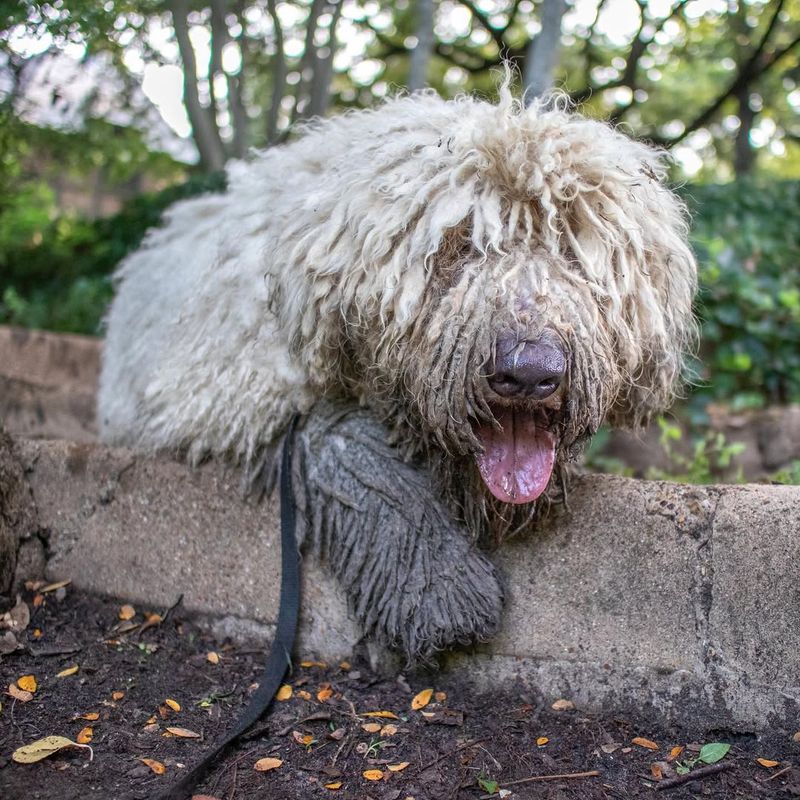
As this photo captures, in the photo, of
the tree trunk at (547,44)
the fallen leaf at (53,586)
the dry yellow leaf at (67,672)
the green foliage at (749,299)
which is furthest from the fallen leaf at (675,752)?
the green foliage at (749,299)

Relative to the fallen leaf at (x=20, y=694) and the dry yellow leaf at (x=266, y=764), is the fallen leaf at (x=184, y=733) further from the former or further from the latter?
the fallen leaf at (x=20, y=694)

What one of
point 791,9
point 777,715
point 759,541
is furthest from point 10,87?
point 791,9

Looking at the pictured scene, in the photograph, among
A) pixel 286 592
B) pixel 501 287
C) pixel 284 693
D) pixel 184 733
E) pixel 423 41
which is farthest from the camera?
pixel 423 41

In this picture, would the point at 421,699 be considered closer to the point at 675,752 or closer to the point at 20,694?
the point at 675,752

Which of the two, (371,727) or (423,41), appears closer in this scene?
(371,727)

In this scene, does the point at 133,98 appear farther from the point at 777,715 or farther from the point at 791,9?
the point at 791,9

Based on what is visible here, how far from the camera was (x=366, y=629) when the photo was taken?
2.38 m

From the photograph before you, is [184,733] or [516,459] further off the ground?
[516,459]

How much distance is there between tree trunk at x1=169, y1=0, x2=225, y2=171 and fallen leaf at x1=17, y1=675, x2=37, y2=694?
4.08m

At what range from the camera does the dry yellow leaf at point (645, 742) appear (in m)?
2.05

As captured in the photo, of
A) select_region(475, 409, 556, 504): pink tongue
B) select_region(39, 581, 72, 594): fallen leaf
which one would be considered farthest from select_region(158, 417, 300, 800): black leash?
select_region(39, 581, 72, 594): fallen leaf

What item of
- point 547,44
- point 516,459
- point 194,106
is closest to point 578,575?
point 516,459

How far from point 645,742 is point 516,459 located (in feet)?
2.55

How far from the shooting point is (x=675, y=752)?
203 centimetres
